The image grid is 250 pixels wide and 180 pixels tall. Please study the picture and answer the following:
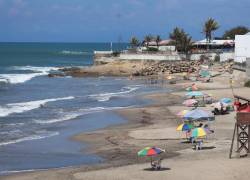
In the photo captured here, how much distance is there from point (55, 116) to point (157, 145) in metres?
14.0

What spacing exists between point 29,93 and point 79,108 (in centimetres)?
1595

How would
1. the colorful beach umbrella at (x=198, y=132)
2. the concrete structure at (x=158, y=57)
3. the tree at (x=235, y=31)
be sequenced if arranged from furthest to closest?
the tree at (x=235, y=31), the concrete structure at (x=158, y=57), the colorful beach umbrella at (x=198, y=132)

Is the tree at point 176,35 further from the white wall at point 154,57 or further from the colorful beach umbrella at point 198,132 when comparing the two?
the colorful beach umbrella at point 198,132

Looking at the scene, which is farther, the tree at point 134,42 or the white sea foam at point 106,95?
the tree at point 134,42

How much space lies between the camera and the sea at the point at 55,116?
2622 centimetres

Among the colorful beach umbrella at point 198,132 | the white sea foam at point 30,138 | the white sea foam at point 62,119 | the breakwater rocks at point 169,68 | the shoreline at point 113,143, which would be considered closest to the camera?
the shoreline at point 113,143

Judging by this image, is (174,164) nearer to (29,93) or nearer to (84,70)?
(29,93)

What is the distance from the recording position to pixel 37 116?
40062 millimetres

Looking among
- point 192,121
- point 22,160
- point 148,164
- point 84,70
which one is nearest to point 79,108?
point 192,121

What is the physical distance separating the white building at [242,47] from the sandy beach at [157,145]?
32.5m

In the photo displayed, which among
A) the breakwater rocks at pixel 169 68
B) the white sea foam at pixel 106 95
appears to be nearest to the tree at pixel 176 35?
the breakwater rocks at pixel 169 68

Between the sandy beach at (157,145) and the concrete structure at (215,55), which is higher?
the concrete structure at (215,55)

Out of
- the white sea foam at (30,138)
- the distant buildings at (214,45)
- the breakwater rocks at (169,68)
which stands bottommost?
the white sea foam at (30,138)

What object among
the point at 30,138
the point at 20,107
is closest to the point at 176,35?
the point at 20,107
